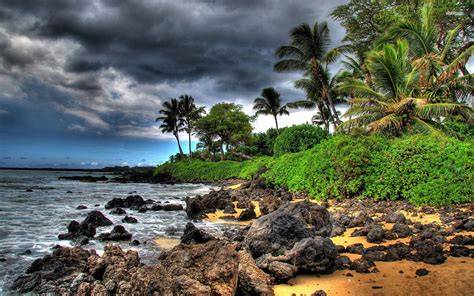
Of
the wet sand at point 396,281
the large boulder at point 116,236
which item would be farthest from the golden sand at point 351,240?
the large boulder at point 116,236

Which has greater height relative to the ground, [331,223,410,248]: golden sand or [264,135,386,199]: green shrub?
[264,135,386,199]: green shrub

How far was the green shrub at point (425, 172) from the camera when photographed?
10180 millimetres

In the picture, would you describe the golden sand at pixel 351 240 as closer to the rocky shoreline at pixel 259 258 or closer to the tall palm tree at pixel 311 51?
the rocky shoreline at pixel 259 258

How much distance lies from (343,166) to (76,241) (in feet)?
32.8

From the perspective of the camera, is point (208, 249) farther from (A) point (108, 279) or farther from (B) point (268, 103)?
(B) point (268, 103)

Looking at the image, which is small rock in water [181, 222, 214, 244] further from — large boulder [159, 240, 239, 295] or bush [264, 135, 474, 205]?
bush [264, 135, 474, 205]

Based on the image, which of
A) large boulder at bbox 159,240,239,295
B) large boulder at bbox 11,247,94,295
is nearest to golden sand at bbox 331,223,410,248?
large boulder at bbox 159,240,239,295

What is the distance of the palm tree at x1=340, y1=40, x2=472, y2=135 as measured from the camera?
616 inches

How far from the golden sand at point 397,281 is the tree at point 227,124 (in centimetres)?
4324

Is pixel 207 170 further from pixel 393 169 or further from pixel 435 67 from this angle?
pixel 393 169

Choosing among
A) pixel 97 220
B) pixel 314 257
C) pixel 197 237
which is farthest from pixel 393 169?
pixel 97 220

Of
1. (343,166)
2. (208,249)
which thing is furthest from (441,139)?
(208,249)

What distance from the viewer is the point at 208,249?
4.92 metres

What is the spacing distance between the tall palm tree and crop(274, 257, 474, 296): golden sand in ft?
78.6
